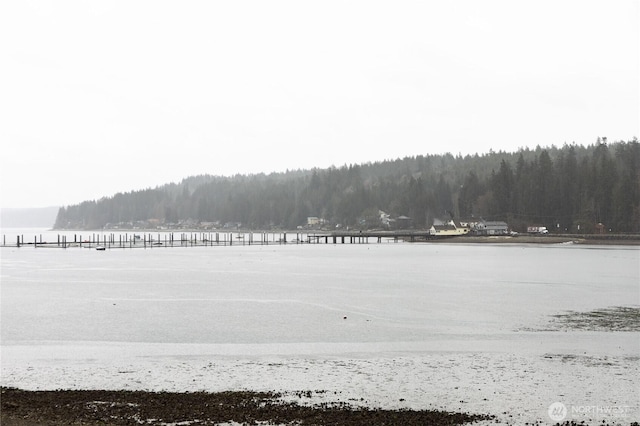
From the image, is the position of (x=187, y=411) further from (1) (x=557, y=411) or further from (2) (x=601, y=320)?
(2) (x=601, y=320)

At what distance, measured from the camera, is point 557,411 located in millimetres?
14875

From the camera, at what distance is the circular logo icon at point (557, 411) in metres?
14.4

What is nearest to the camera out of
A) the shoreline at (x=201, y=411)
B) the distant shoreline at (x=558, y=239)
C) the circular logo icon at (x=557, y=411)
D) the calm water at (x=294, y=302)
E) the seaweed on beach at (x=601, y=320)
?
the shoreline at (x=201, y=411)

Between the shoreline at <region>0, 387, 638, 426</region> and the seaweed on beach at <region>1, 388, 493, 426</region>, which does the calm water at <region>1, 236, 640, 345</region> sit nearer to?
the shoreline at <region>0, 387, 638, 426</region>

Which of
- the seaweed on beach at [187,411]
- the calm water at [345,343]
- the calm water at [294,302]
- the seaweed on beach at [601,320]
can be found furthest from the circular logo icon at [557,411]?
the seaweed on beach at [601,320]

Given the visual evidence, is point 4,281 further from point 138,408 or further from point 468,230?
point 468,230

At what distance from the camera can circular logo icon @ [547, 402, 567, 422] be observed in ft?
47.2

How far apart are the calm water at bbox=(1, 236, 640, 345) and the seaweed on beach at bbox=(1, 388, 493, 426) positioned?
8.21m

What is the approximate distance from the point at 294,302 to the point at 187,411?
867 inches

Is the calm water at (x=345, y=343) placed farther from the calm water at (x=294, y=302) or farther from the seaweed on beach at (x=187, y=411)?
the seaweed on beach at (x=187, y=411)

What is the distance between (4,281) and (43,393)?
38952 mm

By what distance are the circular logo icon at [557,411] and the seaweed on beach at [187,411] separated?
5.02ft

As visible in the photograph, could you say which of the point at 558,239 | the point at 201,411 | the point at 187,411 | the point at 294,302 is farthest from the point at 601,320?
the point at 558,239

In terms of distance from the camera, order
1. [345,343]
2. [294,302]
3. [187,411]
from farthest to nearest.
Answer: [294,302] → [345,343] → [187,411]
